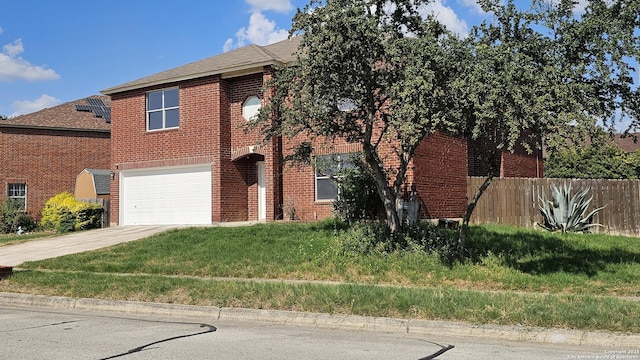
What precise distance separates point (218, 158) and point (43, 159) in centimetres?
1373

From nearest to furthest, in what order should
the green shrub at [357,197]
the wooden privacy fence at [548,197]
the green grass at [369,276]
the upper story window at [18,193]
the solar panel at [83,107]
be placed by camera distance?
the green grass at [369,276]
the green shrub at [357,197]
the wooden privacy fence at [548,197]
the upper story window at [18,193]
the solar panel at [83,107]

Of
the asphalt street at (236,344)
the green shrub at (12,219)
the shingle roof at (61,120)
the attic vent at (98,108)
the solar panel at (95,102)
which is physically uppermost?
the solar panel at (95,102)

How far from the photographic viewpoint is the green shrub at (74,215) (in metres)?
23.2

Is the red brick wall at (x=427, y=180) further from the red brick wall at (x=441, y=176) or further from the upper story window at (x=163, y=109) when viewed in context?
the upper story window at (x=163, y=109)

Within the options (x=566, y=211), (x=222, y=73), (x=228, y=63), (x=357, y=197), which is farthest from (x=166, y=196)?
(x=566, y=211)

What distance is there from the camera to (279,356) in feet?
21.4

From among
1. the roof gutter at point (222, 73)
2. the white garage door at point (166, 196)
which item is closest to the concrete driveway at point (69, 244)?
the white garage door at point (166, 196)

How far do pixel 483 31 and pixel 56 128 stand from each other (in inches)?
976

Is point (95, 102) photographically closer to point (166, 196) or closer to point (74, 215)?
point (74, 215)

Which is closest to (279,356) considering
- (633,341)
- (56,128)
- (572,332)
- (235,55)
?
(572,332)

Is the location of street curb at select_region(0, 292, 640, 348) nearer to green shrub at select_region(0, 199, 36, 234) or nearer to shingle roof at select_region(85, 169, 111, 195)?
shingle roof at select_region(85, 169, 111, 195)

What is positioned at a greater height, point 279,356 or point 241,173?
point 241,173

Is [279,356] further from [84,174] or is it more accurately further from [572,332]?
[84,174]

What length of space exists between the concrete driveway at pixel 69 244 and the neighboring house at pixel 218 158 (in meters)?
1.88
